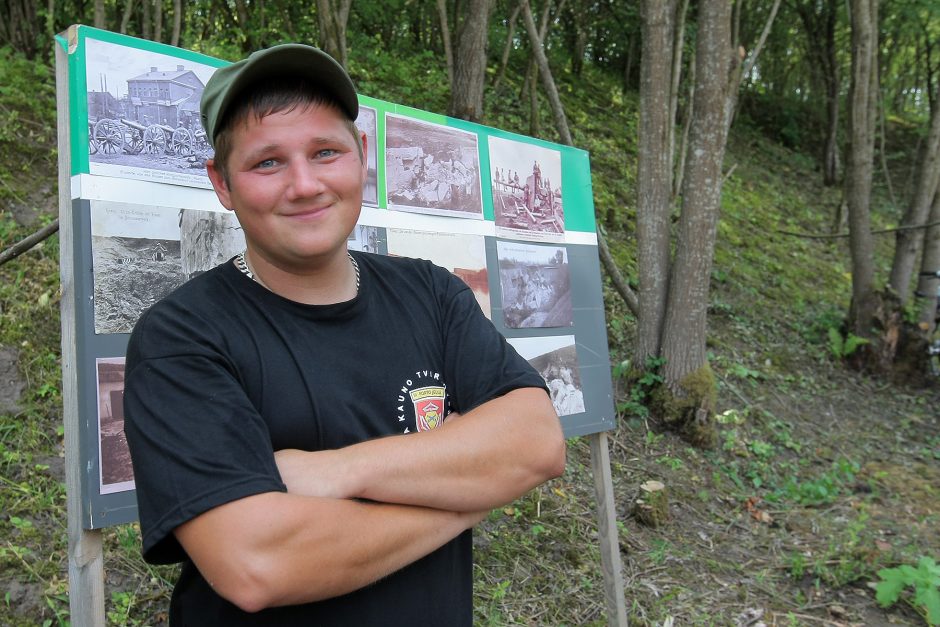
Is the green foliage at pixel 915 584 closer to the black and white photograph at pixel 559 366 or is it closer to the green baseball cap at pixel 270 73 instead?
the black and white photograph at pixel 559 366

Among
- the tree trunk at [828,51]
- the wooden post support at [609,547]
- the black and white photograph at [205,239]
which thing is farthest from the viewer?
the tree trunk at [828,51]

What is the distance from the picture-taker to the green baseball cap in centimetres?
150

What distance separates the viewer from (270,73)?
5.08 ft

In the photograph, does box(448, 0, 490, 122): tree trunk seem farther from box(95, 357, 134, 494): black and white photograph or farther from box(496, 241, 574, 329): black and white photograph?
box(95, 357, 134, 494): black and white photograph

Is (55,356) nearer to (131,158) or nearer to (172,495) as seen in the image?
(131,158)

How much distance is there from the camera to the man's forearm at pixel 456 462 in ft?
4.68

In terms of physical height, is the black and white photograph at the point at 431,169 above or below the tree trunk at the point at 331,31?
below

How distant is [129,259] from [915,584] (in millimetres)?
4077

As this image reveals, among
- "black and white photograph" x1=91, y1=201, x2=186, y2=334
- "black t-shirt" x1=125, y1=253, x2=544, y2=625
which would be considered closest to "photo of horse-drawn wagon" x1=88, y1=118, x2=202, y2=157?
"black and white photograph" x1=91, y1=201, x2=186, y2=334

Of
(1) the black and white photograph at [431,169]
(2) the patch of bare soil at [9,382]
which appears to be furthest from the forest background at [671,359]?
(1) the black and white photograph at [431,169]

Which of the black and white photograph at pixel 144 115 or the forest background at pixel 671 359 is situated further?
the forest background at pixel 671 359

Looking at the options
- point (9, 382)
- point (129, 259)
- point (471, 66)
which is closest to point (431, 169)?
point (129, 259)

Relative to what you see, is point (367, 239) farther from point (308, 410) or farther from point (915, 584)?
point (915, 584)

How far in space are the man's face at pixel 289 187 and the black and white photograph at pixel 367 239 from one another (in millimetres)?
908
